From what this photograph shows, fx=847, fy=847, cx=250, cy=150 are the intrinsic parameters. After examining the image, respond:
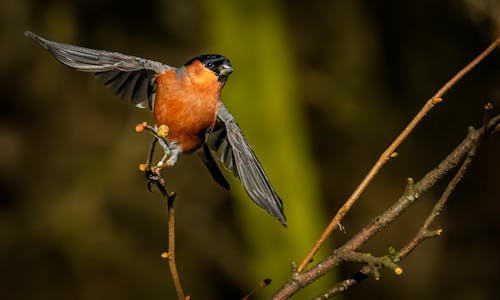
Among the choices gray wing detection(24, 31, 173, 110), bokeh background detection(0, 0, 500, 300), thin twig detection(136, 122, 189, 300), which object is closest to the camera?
thin twig detection(136, 122, 189, 300)

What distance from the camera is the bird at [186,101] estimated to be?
2729 mm

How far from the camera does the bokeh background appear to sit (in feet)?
21.2

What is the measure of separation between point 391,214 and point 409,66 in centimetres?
483

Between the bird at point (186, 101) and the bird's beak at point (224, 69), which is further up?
the bird's beak at point (224, 69)

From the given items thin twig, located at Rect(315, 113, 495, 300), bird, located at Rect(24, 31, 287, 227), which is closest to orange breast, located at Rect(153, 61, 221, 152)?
bird, located at Rect(24, 31, 287, 227)

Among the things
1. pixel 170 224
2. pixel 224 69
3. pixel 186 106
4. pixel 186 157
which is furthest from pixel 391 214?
pixel 186 157

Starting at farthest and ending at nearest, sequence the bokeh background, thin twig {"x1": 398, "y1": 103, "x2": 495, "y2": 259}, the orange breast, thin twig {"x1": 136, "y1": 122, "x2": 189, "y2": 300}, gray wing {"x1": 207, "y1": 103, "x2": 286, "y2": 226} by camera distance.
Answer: the bokeh background → the orange breast → gray wing {"x1": 207, "y1": 103, "x2": 286, "y2": 226} → thin twig {"x1": 136, "y1": 122, "x2": 189, "y2": 300} → thin twig {"x1": 398, "y1": 103, "x2": 495, "y2": 259}

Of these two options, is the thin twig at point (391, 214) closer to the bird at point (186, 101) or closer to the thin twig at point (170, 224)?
the thin twig at point (170, 224)

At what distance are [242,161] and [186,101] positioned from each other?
0.91 feet

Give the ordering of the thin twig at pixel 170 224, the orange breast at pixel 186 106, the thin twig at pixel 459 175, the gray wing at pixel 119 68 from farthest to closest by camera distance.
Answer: the orange breast at pixel 186 106
the gray wing at pixel 119 68
the thin twig at pixel 170 224
the thin twig at pixel 459 175

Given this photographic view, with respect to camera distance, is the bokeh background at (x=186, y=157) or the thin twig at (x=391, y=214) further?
the bokeh background at (x=186, y=157)

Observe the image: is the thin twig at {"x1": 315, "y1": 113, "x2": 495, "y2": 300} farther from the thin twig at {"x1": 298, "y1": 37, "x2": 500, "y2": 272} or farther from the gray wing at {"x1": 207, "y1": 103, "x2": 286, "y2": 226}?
the gray wing at {"x1": 207, "y1": 103, "x2": 286, "y2": 226}

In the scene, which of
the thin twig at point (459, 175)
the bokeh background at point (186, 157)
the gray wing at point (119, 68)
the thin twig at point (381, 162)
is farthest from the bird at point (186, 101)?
the bokeh background at point (186, 157)

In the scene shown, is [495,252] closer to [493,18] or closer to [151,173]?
[493,18]
